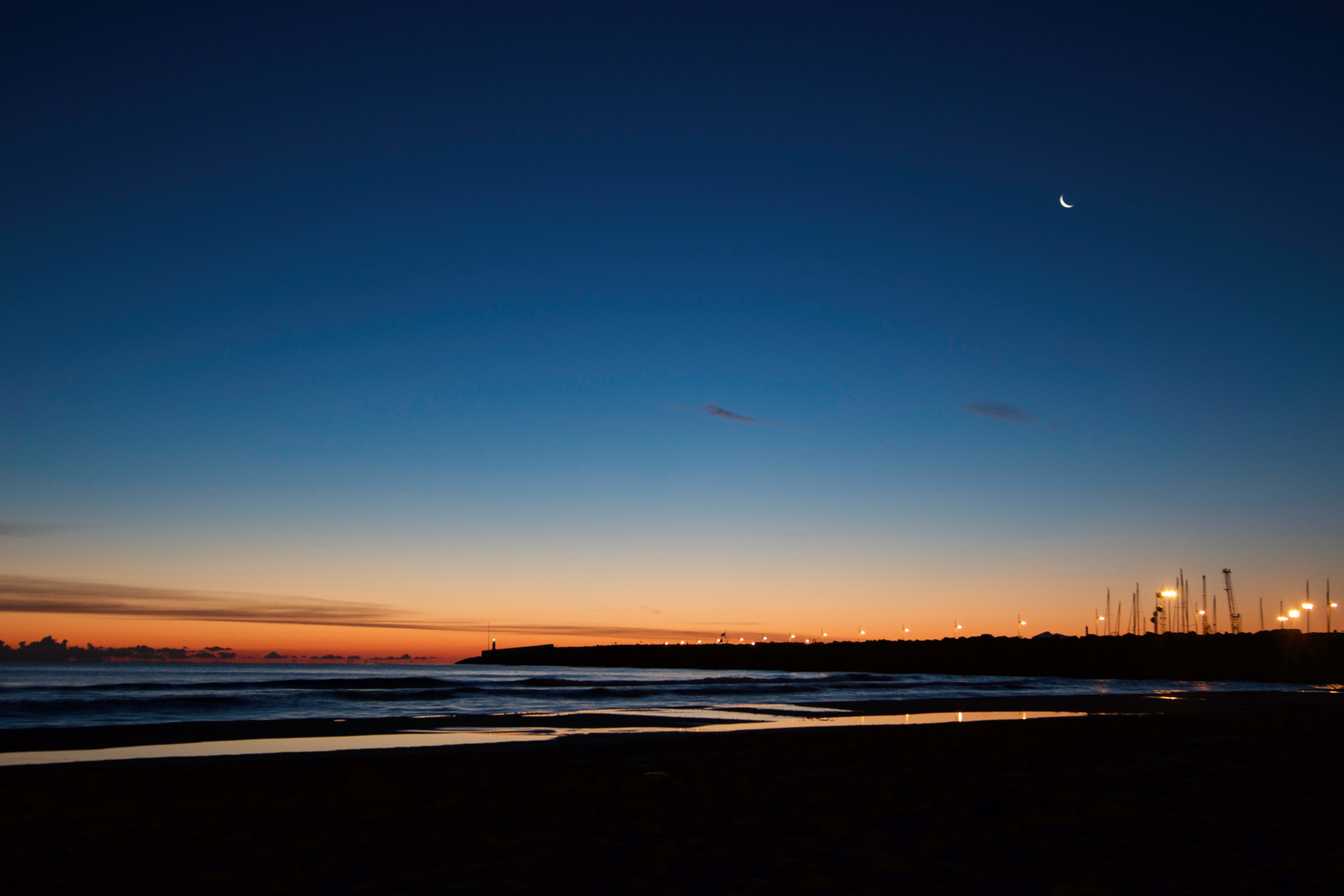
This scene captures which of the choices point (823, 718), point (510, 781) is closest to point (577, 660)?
point (823, 718)

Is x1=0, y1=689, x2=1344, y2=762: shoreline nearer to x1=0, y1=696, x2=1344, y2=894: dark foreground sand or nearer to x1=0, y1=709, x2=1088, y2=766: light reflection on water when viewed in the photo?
x1=0, y1=709, x2=1088, y2=766: light reflection on water

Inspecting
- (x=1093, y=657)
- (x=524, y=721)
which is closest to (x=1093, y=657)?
(x=1093, y=657)

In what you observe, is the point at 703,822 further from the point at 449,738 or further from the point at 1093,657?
the point at 1093,657

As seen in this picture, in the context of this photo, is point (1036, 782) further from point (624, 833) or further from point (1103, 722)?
point (1103, 722)

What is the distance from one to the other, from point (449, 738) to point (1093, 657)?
7655cm

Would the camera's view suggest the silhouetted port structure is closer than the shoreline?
No

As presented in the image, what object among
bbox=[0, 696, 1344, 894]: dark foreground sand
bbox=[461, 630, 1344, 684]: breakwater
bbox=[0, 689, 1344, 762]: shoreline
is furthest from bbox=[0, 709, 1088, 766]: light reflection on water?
bbox=[461, 630, 1344, 684]: breakwater

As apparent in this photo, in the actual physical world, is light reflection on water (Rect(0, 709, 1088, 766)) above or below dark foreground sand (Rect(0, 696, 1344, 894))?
below

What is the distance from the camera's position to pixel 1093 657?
8019 centimetres

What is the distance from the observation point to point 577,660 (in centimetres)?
16512

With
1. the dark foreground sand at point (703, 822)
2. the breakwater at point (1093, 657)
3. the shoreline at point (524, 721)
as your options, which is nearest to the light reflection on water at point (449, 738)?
the shoreline at point (524, 721)

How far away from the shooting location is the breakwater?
65.2m

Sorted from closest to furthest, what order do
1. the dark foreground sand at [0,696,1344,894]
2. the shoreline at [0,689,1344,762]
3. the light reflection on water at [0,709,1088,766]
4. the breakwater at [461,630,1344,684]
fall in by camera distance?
the dark foreground sand at [0,696,1344,894] < the light reflection on water at [0,709,1088,766] < the shoreline at [0,689,1344,762] < the breakwater at [461,630,1344,684]

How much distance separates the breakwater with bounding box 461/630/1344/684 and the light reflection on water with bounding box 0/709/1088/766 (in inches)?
2083
